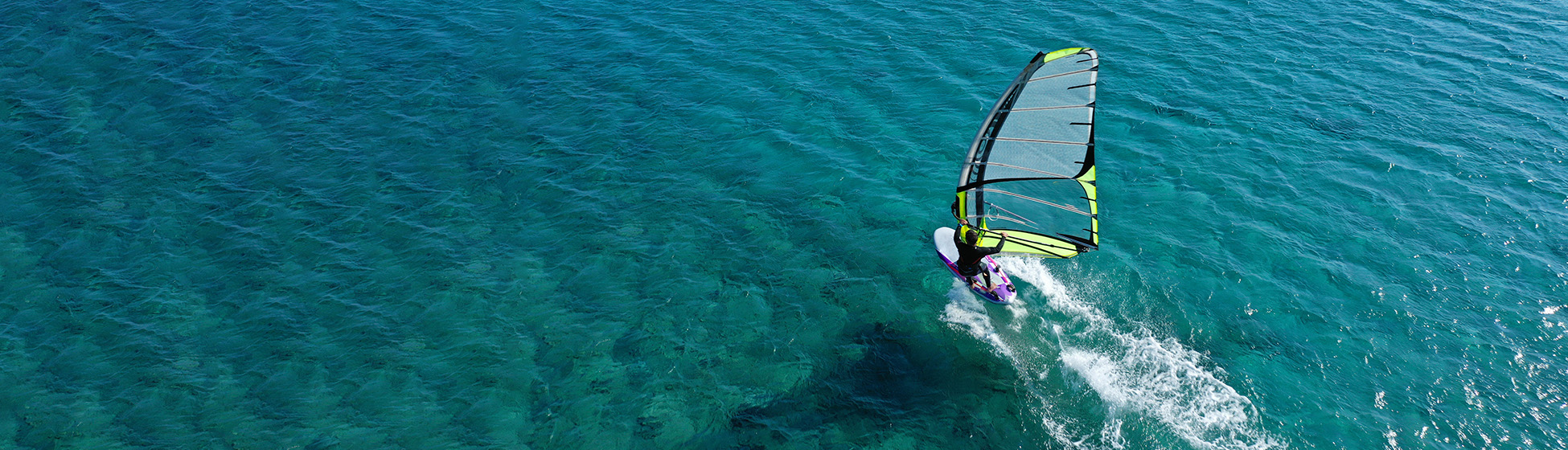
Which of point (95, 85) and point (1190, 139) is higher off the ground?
point (1190, 139)

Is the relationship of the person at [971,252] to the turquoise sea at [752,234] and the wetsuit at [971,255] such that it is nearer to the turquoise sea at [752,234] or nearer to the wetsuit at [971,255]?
the wetsuit at [971,255]

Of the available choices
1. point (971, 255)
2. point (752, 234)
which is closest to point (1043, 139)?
point (971, 255)

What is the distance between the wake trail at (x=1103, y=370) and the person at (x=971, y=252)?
150 centimetres

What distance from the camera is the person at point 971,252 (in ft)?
95.0

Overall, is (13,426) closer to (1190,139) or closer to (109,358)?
(109,358)

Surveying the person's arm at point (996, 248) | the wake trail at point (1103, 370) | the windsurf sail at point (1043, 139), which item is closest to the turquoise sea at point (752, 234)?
the wake trail at point (1103, 370)

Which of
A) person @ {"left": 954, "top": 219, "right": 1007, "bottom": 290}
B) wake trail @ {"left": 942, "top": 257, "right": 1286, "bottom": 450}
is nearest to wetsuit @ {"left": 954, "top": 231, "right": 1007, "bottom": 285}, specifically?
person @ {"left": 954, "top": 219, "right": 1007, "bottom": 290}

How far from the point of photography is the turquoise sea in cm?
2734

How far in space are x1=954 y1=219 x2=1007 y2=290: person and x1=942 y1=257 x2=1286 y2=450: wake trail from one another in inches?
59.0

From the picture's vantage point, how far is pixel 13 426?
2667cm

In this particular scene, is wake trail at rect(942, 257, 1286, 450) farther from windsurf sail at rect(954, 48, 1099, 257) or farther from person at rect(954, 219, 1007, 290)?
windsurf sail at rect(954, 48, 1099, 257)

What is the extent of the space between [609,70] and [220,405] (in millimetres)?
26121

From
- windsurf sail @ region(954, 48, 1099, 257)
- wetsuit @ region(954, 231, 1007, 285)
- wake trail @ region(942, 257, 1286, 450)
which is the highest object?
windsurf sail @ region(954, 48, 1099, 257)

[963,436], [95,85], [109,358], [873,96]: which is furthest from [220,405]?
[873,96]
